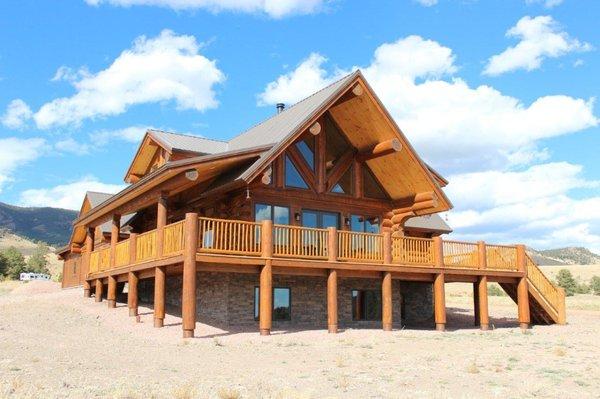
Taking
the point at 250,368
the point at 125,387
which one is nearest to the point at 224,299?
the point at 250,368

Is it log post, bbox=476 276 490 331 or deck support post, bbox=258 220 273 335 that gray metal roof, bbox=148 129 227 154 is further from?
log post, bbox=476 276 490 331

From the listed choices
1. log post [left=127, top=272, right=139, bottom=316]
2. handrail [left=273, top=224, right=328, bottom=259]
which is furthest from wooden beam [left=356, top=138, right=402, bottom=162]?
log post [left=127, top=272, right=139, bottom=316]

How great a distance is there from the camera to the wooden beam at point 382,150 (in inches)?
899

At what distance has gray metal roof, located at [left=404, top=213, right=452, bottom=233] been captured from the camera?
32031 mm

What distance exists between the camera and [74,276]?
36844 millimetres

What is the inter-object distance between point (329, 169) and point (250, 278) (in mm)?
5540

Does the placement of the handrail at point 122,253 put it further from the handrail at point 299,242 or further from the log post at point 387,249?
the log post at point 387,249

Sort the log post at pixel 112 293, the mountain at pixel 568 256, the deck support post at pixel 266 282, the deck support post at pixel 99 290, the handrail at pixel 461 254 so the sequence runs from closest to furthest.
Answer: the deck support post at pixel 266 282 < the handrail at pixel 461 254 < the log post at pixel 112 293 < the deck support post at pixel 99 290 < the mountain at pixel 568 256

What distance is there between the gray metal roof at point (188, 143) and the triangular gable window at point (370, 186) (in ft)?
21.8

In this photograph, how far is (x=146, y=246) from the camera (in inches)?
826

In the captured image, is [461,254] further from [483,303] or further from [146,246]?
[146,246]

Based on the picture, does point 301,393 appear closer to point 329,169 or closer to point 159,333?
point 159,333

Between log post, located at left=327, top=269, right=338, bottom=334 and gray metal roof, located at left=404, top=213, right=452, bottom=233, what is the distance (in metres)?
11.9

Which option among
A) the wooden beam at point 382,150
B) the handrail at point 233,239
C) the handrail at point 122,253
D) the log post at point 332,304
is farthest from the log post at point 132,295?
the wooden beam at point 382,150
